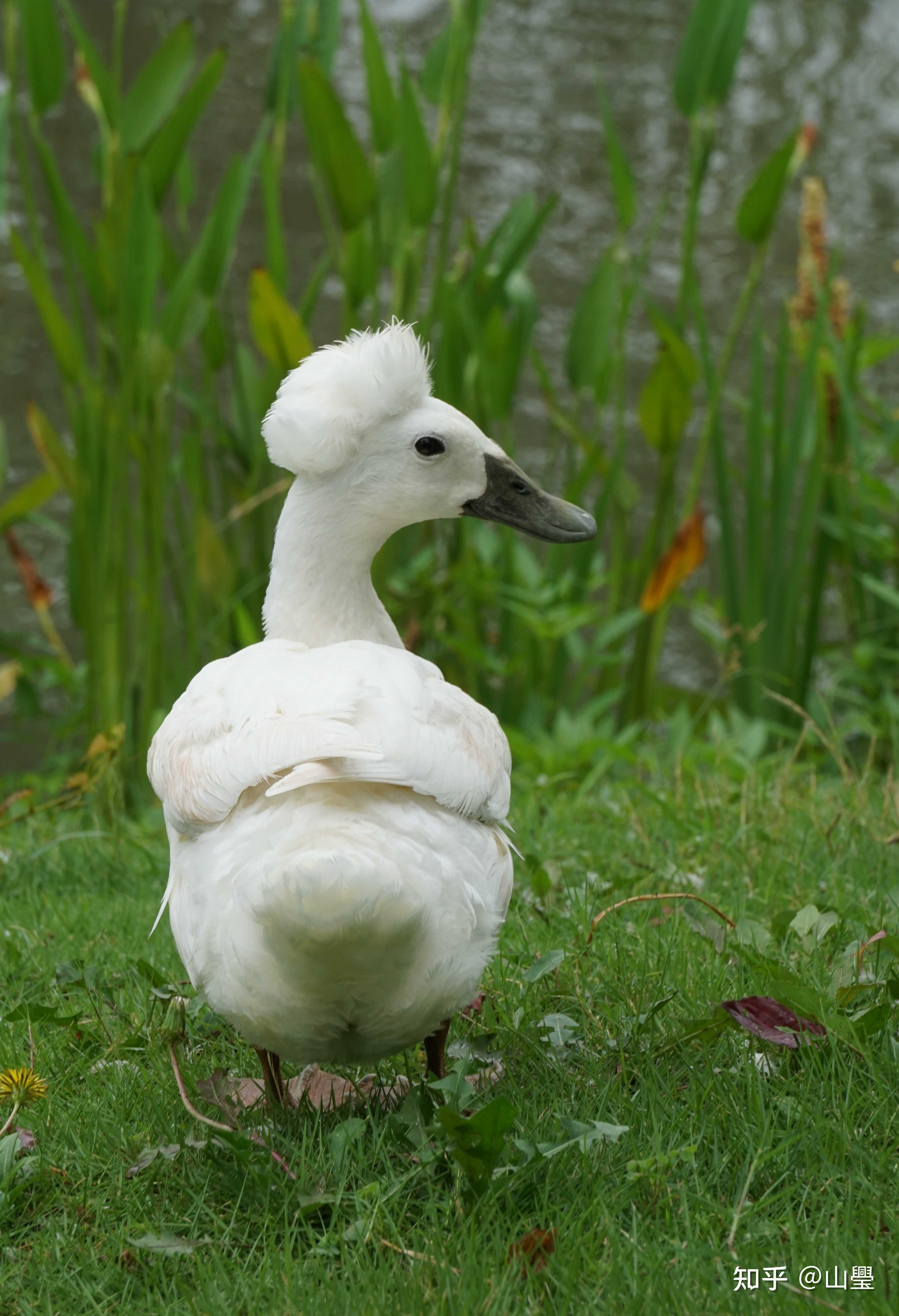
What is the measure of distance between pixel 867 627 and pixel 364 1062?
3103 millimetres

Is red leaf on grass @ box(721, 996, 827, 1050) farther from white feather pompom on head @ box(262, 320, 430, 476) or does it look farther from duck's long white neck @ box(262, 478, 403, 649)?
white feather pompom on head @ box(262, 320, 430, 476)

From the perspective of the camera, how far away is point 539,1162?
1657 mm

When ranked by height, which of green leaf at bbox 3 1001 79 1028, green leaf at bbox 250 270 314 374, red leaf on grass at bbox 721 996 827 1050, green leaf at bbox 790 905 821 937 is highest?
green leaf at bbox 250 270 314 374

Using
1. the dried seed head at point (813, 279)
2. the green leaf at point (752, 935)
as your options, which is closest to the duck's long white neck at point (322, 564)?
the green leaf at point (752, 935)

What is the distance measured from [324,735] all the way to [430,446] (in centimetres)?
73

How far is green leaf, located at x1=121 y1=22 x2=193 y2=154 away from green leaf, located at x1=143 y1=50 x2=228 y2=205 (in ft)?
0.12

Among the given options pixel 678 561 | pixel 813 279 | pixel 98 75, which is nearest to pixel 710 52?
pixel 813 279

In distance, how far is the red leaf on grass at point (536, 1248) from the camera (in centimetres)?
154

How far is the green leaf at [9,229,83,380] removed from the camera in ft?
12.8

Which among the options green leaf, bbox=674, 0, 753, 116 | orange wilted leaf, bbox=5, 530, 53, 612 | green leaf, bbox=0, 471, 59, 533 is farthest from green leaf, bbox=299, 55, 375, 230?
orange wilted leaf, bbox=5, 530, 53, 612

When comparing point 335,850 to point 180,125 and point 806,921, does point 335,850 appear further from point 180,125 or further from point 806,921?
point 180,125

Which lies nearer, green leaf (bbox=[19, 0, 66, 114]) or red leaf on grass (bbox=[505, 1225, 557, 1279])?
red leaf on grass (bbox=[505, 1225, 557, 1279])
